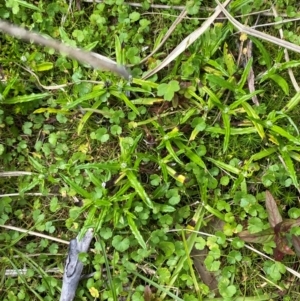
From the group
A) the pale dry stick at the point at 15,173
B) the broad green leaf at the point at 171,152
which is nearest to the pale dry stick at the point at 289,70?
the broad green leaf at the point at 171,152

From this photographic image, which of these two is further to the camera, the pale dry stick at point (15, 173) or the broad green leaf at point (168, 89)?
the pale dry stick at point (15, 173)

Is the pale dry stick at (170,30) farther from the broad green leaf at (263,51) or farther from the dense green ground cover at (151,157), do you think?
the broad green leaf at (263,51)

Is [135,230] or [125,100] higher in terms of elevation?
[125,100]

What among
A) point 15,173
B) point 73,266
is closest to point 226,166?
point 73,266

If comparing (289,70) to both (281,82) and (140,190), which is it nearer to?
(281,82)

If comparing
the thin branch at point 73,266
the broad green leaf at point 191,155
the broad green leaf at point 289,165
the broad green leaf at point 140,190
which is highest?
the broad green leaf at point 289,165

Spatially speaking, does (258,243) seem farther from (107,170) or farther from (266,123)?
(107,170)

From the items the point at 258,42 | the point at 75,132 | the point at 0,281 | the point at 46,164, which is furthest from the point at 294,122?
the point at 0,281
